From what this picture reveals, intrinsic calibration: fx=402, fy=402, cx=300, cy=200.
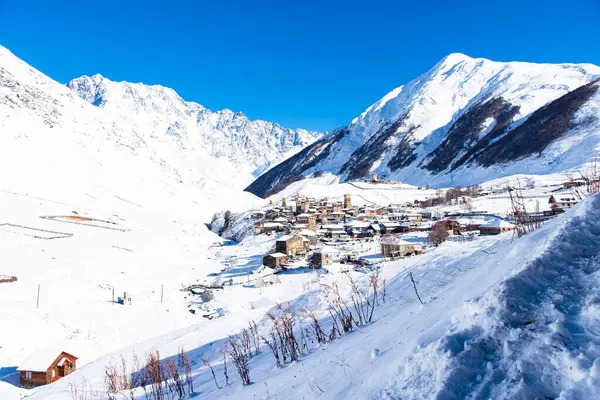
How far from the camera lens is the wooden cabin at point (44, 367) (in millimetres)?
17016

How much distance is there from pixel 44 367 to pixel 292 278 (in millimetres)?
16700

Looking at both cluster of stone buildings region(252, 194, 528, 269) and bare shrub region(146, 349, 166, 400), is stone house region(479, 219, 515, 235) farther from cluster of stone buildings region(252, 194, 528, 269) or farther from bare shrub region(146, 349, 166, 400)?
bare shrub region(146, 349, 166, 400)

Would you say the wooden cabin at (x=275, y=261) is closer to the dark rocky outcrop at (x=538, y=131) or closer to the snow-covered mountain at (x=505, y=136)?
the snow-covered mountain at (x=505, y=136)

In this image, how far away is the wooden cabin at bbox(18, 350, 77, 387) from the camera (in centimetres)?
1702

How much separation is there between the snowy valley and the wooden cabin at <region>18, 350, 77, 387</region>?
8.1 inches

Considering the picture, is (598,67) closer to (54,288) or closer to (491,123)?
(491,123)

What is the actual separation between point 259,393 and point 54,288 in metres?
30.7

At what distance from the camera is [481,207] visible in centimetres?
5959

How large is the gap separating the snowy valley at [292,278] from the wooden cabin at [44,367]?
0.68 ft

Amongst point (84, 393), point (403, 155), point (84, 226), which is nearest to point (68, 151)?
point (84, 226)

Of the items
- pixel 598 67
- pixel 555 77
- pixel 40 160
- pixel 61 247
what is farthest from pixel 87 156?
pixel 598 67

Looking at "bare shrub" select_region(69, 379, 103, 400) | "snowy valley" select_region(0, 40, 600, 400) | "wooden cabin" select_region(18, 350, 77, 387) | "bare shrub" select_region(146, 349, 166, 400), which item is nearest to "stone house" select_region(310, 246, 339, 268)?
"snowy valley" select_region(0, 40, 600, 400)

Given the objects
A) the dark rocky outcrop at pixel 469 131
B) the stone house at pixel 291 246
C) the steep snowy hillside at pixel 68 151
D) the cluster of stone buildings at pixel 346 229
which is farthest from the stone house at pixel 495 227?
the dark rocky outcrop at pixel 469 131

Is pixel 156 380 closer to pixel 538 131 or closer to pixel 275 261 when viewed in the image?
pixel 275 261
